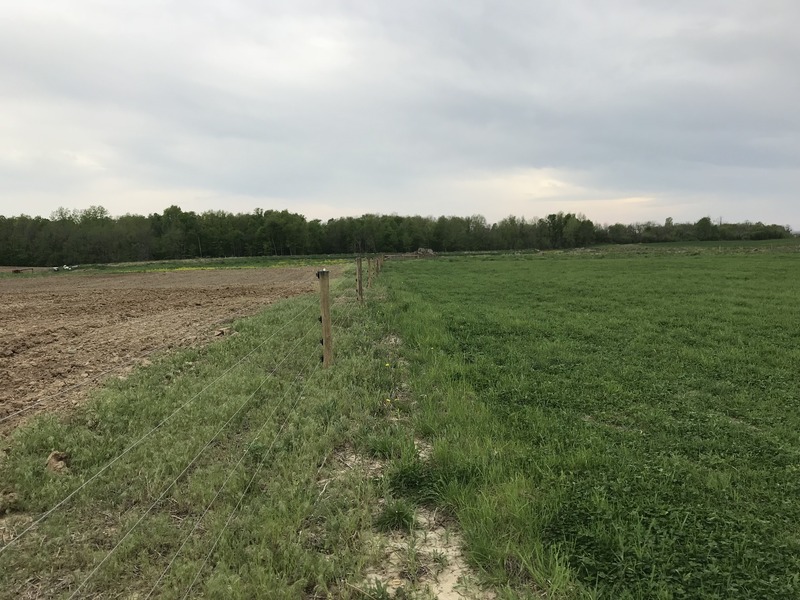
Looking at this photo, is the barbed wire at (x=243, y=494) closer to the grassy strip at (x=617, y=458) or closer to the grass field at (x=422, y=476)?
the grass field at (x=422, y=476)

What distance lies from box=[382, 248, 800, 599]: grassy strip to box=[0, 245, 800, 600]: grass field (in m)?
0.02

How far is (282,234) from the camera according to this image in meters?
111

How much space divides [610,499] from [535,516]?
761mm

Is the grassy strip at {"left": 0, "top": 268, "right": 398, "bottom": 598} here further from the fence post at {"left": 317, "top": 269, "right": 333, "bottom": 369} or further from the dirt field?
the dirt field

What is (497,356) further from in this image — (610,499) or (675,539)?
(675,539)

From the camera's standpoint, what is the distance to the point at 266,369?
775cm

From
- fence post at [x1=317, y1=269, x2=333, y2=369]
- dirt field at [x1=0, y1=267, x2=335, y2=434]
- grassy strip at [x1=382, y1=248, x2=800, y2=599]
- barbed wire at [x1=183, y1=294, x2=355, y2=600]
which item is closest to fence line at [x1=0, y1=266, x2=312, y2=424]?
dirt field at [x1=0, y1=267, x2=335, y2=434]

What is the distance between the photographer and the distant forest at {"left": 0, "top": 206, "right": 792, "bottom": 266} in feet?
295

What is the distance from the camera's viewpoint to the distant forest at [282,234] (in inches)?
3536

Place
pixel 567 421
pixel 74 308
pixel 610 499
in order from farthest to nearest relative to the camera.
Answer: pixel 74 308 < pixel 567 421 < pixel 610 499

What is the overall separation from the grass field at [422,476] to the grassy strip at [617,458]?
2 centimetres

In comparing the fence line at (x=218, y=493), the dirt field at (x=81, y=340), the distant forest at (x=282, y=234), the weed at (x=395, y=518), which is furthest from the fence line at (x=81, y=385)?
the distant forest at (x=282, y=234)

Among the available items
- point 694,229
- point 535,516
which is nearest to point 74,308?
point 535,516

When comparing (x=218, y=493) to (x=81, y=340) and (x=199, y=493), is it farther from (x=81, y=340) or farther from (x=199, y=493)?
(x=81, y=340)
